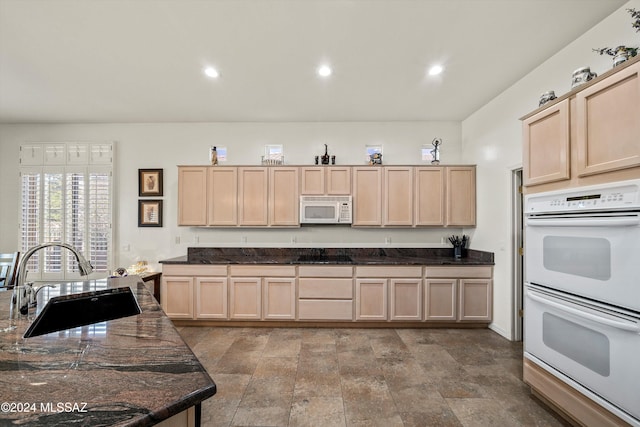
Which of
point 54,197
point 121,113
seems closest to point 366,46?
point 121,113

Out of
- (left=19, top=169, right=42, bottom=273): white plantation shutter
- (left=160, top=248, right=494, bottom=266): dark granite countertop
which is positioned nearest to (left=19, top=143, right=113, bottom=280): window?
(left=19, top=169, right=42, bottom=273): white plantation shutter

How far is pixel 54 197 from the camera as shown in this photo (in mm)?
4457

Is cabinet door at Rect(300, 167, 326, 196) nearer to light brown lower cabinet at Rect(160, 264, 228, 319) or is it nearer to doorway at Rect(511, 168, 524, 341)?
light brown lower cabinet at Rect(160, 264, 228, 319)

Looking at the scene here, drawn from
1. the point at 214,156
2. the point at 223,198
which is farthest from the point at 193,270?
the point at 214,156

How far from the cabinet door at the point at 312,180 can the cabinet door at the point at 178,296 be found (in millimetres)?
2031

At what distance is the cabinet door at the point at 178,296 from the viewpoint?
382cm

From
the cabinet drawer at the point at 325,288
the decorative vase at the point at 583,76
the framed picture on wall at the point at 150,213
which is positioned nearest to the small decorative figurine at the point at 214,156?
the framed picture on wall at the point at 150,213

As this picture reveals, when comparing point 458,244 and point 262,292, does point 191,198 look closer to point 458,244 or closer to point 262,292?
point 262,292

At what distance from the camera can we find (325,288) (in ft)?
12.4

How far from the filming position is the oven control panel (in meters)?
1.53

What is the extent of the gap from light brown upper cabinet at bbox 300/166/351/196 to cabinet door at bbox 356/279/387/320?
132 cm

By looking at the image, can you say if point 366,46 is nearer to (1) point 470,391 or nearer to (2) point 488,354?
(1) point 470,391

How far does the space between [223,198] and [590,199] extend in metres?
3.93

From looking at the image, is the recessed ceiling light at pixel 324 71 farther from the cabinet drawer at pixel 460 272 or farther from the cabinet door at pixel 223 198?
the cabinet drawer at pixel 460 272
